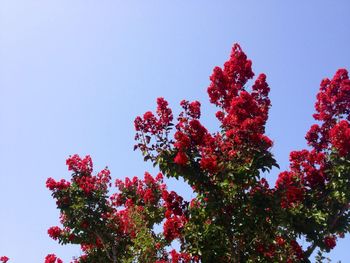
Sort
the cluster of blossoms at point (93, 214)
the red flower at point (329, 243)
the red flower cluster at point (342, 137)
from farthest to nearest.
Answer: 1. the cluster of blossoms at point (93, 214)
2. the red flower at point (329, 243)
3. the red flower cluster at point (342, 137)

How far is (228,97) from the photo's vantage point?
36.2 feet

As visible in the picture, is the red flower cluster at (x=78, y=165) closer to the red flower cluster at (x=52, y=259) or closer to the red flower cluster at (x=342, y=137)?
the red flower cluster at (x=52, y=259)

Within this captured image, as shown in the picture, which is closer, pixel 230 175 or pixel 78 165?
pixel 230 175

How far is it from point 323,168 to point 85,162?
8.72 m

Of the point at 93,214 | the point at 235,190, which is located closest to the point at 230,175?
the point at 235,190

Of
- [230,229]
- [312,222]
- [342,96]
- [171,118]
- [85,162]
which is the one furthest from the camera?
[85,162]

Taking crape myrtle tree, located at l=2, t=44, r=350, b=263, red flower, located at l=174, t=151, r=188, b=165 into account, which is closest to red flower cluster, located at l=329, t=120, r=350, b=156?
crape myrtle tree, located at l=2, t=44, r=350, b=263

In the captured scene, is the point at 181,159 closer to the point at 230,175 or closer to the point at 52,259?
the point at 230,175

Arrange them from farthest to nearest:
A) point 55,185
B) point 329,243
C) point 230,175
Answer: point 55,185, point 329,243, point 230,175

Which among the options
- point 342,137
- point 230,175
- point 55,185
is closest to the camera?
point 230,175

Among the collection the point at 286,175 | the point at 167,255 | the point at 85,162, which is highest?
the point at 85,162

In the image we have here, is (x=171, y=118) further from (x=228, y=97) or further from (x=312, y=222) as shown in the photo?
(x=312, y=222)

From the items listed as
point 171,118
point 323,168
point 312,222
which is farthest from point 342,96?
point 171,118

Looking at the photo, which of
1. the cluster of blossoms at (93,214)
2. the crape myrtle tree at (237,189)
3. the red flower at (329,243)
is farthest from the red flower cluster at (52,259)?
the red flower at (329,243)
